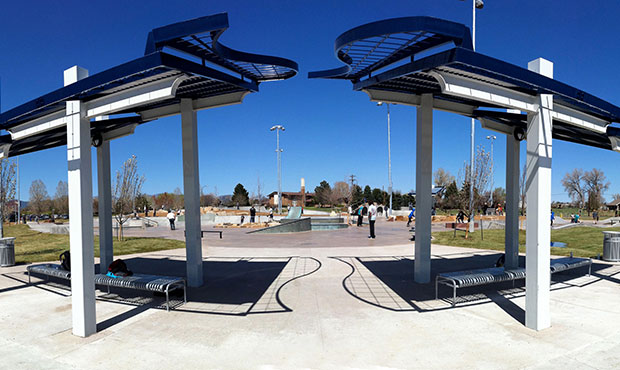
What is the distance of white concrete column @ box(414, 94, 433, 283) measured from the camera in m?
7.68

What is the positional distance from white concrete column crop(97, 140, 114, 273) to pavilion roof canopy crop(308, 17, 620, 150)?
555cm

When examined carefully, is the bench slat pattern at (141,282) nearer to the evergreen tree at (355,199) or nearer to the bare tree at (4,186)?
the bare tree at (4,186)

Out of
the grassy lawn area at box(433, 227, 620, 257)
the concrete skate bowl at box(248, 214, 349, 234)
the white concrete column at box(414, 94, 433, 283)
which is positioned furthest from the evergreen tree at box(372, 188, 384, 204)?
the white concrete column at box(414, 94, 433, 283)

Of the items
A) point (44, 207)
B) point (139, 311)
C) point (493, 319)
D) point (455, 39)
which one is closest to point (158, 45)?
point (455, 39)

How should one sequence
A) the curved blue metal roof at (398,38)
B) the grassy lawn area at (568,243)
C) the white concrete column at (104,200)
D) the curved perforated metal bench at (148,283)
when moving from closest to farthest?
1. the curved blue metal roof at (398,38)
2. the curved perforated metal bench at (148,283)
3. the white concrete column at (104,200)
4. the grassy lawn area at (568,243)

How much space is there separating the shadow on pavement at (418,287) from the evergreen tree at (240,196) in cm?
6377

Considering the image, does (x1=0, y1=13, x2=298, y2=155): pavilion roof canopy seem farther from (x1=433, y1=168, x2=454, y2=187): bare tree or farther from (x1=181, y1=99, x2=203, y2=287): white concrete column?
(x1=433, y1=168, x2=454, y2=187): bare tree

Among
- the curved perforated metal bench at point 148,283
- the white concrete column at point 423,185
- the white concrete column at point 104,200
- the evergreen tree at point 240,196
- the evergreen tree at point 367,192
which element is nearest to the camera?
the curved perforated metal bench at point 148,283

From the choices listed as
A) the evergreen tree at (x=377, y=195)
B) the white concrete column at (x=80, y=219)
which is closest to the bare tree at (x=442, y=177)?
the evergreen tree at (x=377, y=195)

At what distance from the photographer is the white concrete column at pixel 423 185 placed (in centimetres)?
768

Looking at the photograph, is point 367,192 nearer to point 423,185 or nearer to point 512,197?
point 512,197

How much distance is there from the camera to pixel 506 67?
4.61 metres

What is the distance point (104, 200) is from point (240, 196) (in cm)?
6498

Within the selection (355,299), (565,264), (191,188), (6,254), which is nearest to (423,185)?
(355,299)
